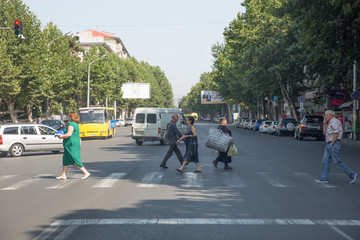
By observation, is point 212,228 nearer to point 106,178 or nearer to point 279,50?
point 106,178

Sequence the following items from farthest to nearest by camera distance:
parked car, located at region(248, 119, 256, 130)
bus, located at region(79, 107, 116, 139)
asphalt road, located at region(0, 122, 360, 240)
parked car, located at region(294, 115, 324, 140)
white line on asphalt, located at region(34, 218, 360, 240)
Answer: parked car, located at region(248, 119, 256, 130), bus, located at region(79, 107, 116, 139), parked car, located at region(294, 115, 324, 140), white line on asphalt, located at region(34, 218, 360, 240), asphalt road, located at region(0, 122, 360, 240)

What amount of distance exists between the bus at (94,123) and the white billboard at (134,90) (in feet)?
168

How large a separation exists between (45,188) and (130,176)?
2579 millimetres

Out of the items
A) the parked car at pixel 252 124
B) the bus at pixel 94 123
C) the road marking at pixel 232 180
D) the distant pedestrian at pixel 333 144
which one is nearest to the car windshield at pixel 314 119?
the bus at pixel 94 123

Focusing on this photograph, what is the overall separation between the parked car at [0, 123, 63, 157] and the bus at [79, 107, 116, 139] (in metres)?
15.0

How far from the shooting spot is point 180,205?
7930mm

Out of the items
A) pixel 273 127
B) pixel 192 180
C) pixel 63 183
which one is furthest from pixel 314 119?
pixel 63 183

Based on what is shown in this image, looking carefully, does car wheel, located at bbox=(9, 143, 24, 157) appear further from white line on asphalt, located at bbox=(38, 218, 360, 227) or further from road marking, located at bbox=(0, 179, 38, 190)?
white line on asphalt, located at bbox=(38, 218, 360, 227)

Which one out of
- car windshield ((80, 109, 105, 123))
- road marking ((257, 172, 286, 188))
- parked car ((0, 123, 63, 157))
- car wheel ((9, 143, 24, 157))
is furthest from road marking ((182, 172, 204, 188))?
car windshield ((80, 109, 105, 123))

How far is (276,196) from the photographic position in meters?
8.96

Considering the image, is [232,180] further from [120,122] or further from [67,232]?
[120,122]

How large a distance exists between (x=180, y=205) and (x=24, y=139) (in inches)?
591

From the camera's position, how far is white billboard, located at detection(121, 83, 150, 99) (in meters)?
89.4

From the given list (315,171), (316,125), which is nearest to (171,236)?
(315,171)
